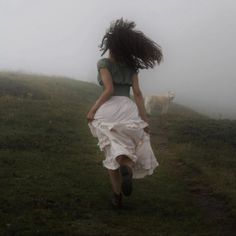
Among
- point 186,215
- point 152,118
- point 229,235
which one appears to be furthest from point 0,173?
point 152,118

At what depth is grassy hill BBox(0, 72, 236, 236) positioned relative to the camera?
12.8m

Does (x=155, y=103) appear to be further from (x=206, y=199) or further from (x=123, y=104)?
(x=123, y=104)

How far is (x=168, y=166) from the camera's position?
21031mm

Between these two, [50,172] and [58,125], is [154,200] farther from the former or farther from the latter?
[58,125]

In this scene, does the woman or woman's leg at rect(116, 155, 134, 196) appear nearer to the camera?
woman's leg at rect(116, 155, 134, 196)

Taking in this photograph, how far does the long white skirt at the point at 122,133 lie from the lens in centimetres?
1298

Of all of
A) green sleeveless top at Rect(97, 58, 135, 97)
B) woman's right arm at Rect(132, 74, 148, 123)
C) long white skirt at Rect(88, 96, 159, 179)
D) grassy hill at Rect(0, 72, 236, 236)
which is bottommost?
grassy hill at Rect(0, 72, 236, 236)

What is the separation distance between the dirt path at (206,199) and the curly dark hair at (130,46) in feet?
12.1

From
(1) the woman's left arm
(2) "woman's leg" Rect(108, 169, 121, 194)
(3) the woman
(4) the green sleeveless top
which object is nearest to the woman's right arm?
(3) the woman

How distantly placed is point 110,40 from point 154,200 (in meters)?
4.26

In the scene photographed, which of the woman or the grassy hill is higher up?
the woman

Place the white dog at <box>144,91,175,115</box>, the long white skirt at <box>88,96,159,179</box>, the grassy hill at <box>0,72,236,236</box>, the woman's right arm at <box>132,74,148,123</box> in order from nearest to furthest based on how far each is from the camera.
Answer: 1. the grassy hill at <box>0,72,236,236</box>
2. the long white skirt at <box>88,96,159,179</box>
3. the woman's right arm at <box>132,74,148,123</box>
4. the white dog at <box>144,91,175,115</box>

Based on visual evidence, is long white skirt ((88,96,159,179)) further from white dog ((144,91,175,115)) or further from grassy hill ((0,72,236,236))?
white dog ((144,91,175,115))

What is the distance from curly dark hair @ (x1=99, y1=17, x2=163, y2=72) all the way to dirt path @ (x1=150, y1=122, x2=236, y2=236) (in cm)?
370
